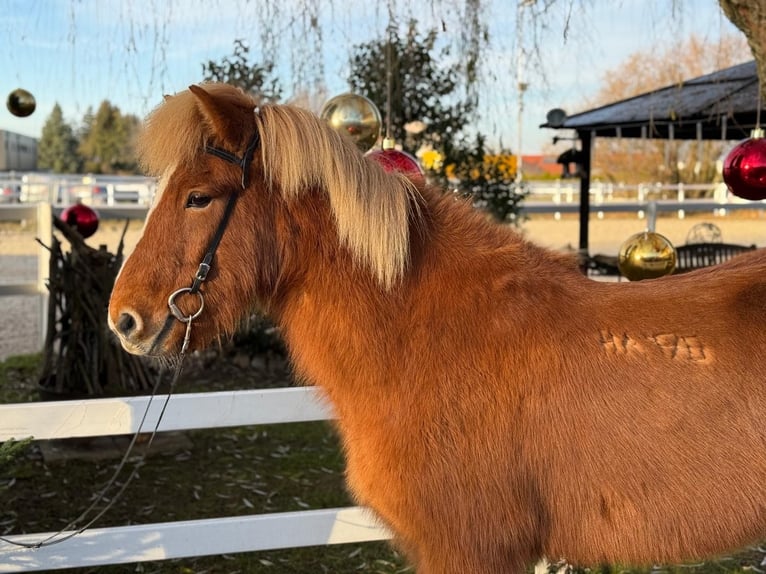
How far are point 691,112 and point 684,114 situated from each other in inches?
2.8

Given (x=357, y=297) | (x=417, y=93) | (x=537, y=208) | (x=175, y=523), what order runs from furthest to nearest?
(x=537, y=208), (x=417, y=93), (x=175, y=523), (x=357, y=297)

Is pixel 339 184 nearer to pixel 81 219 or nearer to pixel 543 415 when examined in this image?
pixel 543 415

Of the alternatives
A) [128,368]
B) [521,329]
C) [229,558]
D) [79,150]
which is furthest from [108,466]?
[79,150]

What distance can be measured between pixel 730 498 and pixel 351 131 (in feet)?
8.47

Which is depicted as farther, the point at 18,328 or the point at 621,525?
the point at 18,328

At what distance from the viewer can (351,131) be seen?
385cm

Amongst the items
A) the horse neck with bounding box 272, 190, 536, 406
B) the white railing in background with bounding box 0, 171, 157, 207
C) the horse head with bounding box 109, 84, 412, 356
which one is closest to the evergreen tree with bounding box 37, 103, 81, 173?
the white railing in background with bounding box 0, 171, 157, 207

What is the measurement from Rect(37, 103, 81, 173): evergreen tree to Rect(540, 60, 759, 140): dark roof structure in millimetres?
41625

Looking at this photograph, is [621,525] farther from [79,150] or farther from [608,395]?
[79,150]

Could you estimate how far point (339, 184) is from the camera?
2201 mm

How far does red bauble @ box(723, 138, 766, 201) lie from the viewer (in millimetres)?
3648

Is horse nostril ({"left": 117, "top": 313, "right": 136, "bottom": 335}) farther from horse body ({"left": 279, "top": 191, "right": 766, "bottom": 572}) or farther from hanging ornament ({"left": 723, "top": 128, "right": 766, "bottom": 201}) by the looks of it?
hanging ornament ({"left": 723, "top": 128, "right": 766, "bottom": 201})

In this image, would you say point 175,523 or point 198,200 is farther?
point 175,523

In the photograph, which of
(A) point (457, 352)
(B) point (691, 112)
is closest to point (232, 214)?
(A) point (457, 352)
